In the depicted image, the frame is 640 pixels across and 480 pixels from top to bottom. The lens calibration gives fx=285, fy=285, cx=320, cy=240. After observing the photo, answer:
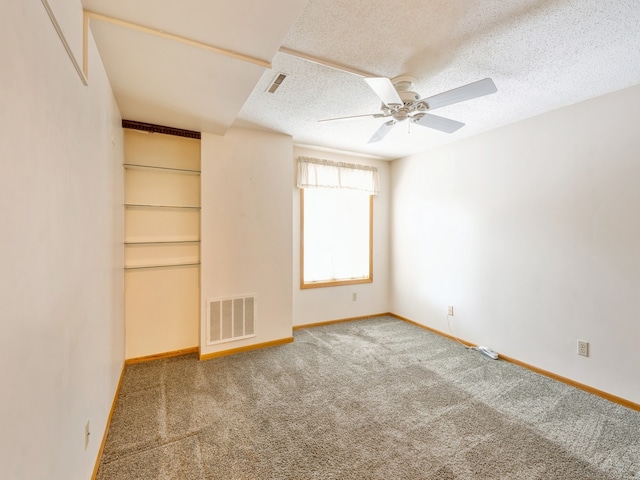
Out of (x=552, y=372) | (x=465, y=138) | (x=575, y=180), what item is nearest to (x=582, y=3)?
(x=575, y=180)

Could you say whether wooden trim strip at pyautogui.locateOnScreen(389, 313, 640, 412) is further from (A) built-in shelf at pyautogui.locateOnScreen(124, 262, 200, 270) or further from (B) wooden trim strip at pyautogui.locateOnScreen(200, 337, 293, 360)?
(A) built-in shelf at pyautogui.locateOnScreen(124, 262, 200, 270)

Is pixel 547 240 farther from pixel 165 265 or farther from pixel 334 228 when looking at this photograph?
pixel 165 265

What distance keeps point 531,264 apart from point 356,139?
2.37 m

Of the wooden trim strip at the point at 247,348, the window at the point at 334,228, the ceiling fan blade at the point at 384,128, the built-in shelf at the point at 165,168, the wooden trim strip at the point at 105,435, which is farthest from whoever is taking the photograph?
the window at the point at 334,228

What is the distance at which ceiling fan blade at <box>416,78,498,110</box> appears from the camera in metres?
1.70

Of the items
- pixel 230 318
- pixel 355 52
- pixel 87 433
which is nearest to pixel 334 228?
pixel 230 318

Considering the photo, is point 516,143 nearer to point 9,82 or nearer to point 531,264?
point 531,264

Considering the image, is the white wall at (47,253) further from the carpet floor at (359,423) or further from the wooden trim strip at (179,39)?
the carpet floor at (359,423)

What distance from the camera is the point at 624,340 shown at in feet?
7.50

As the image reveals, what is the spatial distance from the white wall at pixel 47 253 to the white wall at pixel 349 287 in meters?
2.45

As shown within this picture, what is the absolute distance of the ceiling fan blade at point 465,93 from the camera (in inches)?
66.7

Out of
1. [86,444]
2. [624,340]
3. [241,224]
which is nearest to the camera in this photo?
[86,444]

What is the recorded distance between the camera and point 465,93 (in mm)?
1825

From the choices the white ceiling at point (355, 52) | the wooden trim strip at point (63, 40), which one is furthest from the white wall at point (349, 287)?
the wooden trim strip at point (63, 40)
